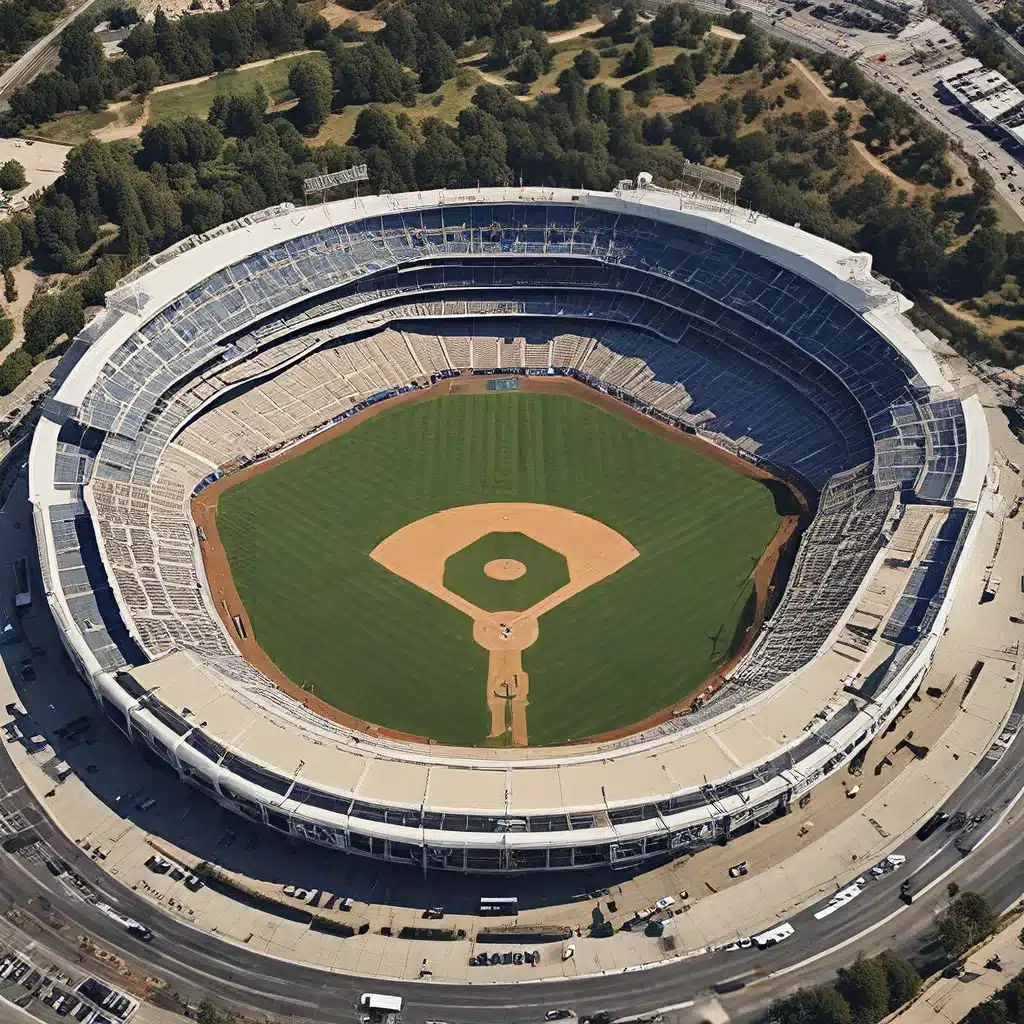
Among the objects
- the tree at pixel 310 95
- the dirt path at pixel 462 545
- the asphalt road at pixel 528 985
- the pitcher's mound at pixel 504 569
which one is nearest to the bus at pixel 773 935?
the asphalt road at pixel 528 985

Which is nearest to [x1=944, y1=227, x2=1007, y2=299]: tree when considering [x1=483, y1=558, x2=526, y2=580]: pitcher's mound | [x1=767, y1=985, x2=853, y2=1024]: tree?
[x1=483, y1=558, x2=526, y2=580]: pitcher's mound

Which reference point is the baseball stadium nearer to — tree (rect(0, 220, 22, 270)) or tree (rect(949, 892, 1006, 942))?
tree (rect(949, 892, 1006, 942))

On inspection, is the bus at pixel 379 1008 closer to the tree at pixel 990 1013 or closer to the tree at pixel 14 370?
the tree at pixel 990 1013

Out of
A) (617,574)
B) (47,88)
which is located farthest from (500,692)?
(47,88)

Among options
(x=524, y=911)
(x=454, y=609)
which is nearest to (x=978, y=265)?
(x=454, y=609)

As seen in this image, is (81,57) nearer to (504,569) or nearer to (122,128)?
(122,128)

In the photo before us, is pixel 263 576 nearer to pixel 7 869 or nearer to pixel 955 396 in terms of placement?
pixel 7 869
